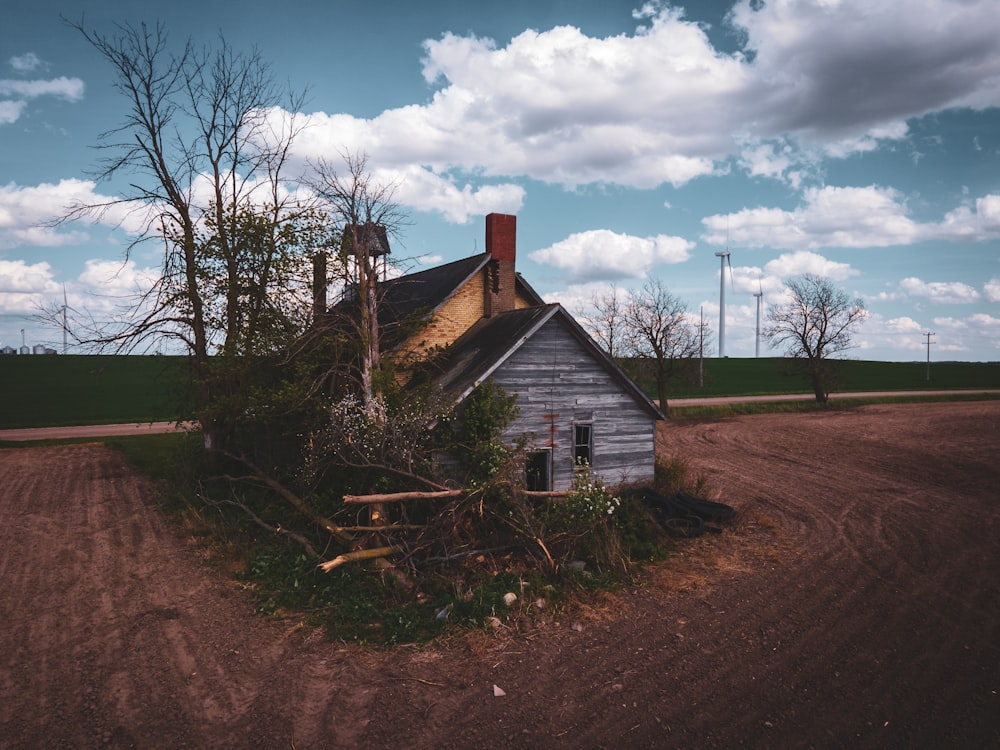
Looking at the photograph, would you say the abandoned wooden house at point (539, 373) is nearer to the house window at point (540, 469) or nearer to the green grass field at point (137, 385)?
the house window at point (540, 469)

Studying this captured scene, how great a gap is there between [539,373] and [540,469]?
2788mm

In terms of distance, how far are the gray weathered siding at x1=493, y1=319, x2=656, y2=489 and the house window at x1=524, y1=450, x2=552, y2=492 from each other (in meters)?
0.17

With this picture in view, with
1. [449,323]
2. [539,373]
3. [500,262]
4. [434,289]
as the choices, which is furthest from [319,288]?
[539,373]

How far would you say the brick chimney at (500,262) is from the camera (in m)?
19.7

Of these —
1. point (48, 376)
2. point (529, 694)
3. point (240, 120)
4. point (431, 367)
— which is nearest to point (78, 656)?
point (529, 694)

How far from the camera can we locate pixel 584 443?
56.2 feet

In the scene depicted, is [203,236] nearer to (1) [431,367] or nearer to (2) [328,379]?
(2) [328,379]

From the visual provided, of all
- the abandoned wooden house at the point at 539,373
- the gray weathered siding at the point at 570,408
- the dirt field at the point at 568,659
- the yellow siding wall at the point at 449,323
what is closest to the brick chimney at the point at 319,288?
the abandoned wooden house at the point at 539,373

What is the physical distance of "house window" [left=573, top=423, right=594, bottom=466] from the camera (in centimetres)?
1695

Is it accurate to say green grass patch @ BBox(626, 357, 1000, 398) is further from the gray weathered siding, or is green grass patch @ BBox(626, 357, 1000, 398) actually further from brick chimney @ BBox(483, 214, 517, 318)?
the gray weathered siding

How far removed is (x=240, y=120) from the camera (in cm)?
2223

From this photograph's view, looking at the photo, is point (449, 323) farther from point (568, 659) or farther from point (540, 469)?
point (568, 659)

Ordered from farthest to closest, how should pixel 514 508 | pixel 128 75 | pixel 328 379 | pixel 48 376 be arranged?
1. pixel 48 376
2. pixel 128 75
3. pixel 328 379
4. pixel 514 508

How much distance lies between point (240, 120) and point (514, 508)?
18.4 meters
